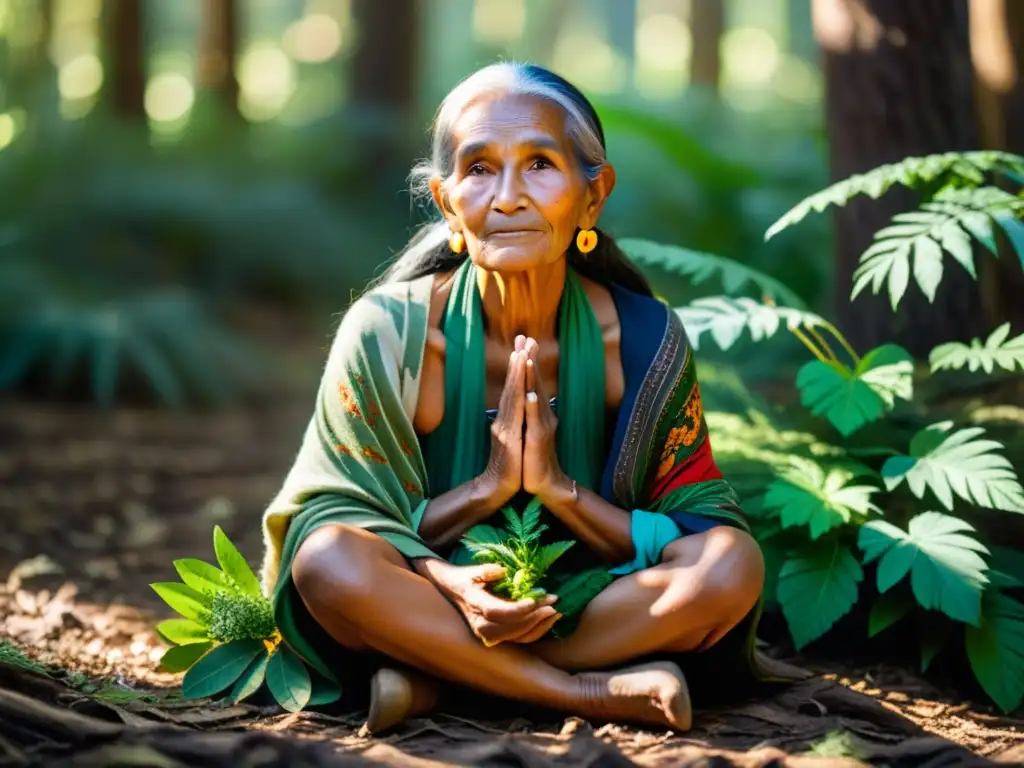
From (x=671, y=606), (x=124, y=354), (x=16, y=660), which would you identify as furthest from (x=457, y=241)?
(x=124, y=354)

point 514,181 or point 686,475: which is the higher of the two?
point 514,181

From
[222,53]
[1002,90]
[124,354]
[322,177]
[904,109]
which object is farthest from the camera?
[222,53]

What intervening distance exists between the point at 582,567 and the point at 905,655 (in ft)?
3.88

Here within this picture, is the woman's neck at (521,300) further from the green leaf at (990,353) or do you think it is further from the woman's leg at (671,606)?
the green leaf at (990,353)

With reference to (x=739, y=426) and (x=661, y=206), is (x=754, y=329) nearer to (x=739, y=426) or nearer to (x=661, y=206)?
(x=739, y=426)

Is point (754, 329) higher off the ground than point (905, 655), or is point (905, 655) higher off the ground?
point (754, 329)

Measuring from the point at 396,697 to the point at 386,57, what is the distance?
8.49 m

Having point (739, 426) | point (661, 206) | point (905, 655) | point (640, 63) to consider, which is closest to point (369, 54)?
point (661, 206)

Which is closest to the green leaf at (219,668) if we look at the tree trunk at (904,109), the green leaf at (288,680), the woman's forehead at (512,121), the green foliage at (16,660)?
the green leaf at (288,680)

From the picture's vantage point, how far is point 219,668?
127 inches

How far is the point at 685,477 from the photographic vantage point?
3.27 m

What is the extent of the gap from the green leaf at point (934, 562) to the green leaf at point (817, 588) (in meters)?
0.10

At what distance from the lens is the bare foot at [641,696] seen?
286 cm

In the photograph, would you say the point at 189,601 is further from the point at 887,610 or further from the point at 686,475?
the point at 887,610
